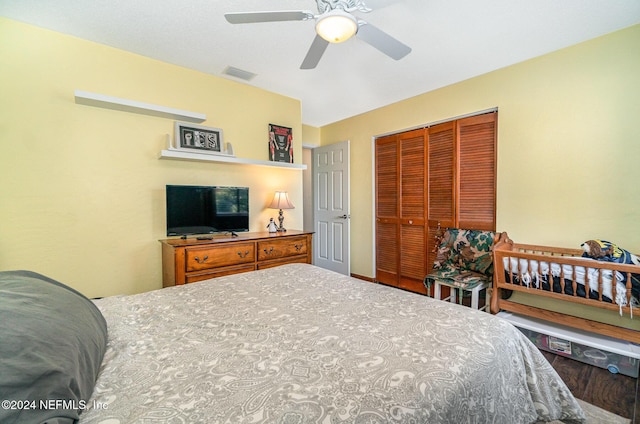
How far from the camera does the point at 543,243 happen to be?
2508mm

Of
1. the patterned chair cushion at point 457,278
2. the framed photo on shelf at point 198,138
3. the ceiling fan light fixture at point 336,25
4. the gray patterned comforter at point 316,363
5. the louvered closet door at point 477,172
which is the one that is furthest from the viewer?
the louvered closet door at point 477,172

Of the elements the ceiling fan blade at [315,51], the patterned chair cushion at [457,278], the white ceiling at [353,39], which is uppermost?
the white ceiling at [353,39]

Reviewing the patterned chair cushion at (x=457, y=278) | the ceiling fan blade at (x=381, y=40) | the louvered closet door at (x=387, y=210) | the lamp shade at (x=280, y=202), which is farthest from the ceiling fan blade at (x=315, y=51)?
the patterned chair cushion at (x=457, y=278)

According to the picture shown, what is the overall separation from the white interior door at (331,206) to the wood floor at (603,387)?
273 cm

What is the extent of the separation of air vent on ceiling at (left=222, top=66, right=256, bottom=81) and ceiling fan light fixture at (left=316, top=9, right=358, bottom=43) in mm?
1584

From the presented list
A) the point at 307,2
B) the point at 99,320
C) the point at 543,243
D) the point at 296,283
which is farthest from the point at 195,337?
the point at 543,243

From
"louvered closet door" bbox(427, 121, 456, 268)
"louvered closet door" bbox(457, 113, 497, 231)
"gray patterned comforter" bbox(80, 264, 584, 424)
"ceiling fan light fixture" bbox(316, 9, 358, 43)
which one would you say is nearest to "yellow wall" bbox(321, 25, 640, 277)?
"louvered closet door" bbox(457, 113, 497, 231)

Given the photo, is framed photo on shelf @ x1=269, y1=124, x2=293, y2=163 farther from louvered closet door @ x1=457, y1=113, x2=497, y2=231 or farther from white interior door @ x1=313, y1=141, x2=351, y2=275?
louvered closet door @ x1=457, y1=113, x2=497, y2=231

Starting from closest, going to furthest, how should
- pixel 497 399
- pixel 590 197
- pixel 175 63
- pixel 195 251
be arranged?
pixel 497 399 < pixel 590 197 < pixel 195 251 < pixel 175 63

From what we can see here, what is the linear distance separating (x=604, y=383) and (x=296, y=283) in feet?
7.27

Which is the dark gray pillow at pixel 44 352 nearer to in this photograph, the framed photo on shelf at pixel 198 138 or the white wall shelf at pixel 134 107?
the white wall shelf at pixel 134 107

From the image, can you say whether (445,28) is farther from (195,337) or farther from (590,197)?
(195,337)

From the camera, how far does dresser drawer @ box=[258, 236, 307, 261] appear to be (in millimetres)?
2859

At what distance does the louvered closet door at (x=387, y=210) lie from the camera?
3.76 m
